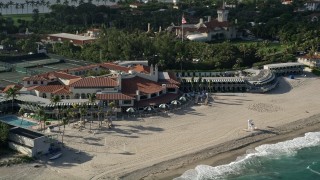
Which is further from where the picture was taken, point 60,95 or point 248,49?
point 248,49

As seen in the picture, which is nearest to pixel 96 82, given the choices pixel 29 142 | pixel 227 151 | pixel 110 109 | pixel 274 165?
pixel 110 109

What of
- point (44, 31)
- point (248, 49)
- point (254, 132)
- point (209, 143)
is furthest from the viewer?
point (44, 31)

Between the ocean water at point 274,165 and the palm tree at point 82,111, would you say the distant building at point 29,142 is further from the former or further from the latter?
the ocean water at point 274,165

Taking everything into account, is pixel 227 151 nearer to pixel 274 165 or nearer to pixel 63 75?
pixel 274 165

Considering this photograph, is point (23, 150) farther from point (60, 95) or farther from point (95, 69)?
point (95, 69)

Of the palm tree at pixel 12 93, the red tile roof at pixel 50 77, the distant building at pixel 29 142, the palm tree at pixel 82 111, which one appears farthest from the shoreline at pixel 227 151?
the red tile roof at pixel 50 77

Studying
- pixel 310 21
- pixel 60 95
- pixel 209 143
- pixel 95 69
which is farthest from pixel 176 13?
pixel 209 143

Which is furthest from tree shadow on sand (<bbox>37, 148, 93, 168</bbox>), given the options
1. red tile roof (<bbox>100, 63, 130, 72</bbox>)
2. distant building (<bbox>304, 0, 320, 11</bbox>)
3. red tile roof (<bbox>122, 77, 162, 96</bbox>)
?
distant building (<bbox>304, 0, 320, 11</bbox>)
